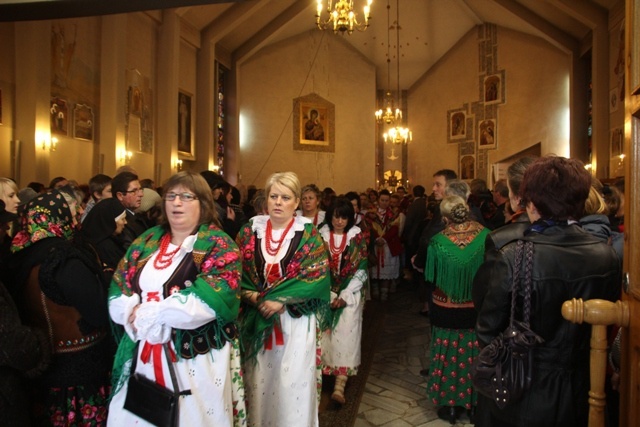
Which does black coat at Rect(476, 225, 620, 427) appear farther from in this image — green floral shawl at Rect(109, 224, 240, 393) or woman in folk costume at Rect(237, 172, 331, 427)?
woman in folk costume at Rect(237, 172, 331, 427)

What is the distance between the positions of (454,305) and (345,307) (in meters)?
0.97

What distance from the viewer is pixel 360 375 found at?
17.1 feet

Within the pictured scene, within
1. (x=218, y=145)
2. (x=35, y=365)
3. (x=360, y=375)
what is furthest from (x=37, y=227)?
(x=218, y=145)

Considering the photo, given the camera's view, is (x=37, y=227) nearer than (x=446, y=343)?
Yes

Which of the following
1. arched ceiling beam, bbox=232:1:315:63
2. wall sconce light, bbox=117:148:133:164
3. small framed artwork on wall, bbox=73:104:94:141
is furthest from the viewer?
arched ceiling beam, bbox=232:1:315:63

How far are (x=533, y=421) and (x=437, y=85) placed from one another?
20.2 meters

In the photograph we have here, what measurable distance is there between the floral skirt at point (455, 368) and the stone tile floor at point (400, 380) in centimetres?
20

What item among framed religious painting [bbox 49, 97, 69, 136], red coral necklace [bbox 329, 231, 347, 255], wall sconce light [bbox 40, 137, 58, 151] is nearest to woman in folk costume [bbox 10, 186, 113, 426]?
red coral necklace [bbox 329, 231, 347, 255]

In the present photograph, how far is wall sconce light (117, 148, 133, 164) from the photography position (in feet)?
39.1

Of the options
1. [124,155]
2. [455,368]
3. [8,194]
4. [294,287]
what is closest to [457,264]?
[455,368]

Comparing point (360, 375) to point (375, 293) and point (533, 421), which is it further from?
point (375, 293)

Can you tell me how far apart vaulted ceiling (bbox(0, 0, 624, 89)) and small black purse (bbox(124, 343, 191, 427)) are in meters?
11.2

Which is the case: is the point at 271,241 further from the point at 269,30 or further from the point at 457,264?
the point at 269,30

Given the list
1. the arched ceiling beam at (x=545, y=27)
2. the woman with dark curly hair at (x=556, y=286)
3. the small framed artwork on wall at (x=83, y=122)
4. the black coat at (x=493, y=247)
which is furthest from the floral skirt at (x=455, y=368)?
the arched ceiling beam at (x=545, y=27)
